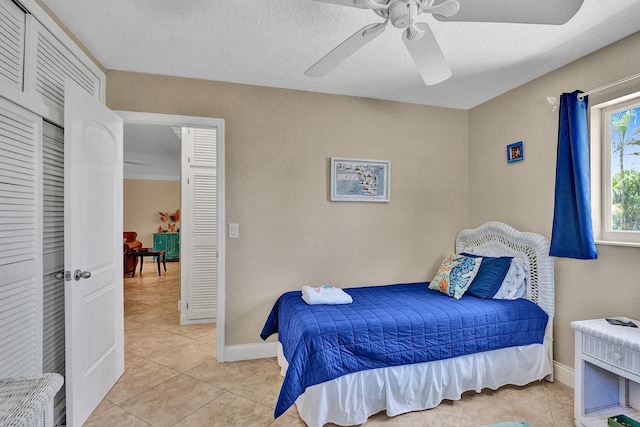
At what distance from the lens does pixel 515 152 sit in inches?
112

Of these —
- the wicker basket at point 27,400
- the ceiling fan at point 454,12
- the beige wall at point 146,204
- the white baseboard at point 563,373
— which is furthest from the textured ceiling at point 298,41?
the beige wall at point 146,204

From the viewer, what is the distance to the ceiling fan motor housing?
1.37 meters

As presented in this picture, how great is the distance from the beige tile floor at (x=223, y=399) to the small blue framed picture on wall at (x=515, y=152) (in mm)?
1793

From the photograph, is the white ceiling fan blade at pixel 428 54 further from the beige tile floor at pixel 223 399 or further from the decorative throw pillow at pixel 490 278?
the beige tile floor at pixel 223 399

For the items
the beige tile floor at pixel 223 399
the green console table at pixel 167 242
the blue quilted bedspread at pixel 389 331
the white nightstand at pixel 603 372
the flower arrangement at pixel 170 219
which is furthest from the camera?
the flower arrangement at pixel 170 219

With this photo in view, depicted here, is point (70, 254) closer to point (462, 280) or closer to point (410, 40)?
point (410, 40)

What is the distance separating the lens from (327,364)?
1.87 meters

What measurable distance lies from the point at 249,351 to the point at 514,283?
7.33 feet

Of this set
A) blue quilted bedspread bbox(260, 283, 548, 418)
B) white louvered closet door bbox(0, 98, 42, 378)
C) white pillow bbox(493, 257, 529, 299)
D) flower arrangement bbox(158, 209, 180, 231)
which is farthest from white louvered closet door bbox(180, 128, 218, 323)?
flower arrangement bbox(158, 209, 180, 231)

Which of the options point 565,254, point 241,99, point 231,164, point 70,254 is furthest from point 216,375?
point 565,254

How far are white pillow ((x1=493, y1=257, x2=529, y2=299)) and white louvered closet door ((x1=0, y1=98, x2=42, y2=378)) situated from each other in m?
2.94

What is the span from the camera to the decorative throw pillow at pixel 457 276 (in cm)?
258

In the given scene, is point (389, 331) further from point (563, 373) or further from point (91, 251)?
point (91, 251)

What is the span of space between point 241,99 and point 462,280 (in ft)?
7.84
